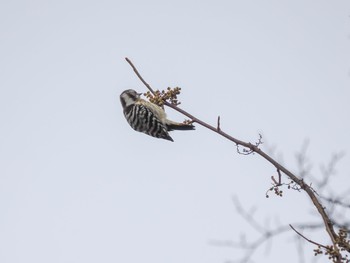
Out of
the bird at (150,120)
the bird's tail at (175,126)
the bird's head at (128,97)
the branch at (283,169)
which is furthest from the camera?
the bird's head at (128,97)

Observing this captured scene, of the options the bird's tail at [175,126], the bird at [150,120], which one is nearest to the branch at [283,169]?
the bird's tail at [175,126]

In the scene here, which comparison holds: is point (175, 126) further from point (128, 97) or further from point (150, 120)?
point (128, 97)

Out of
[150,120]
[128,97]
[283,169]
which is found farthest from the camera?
[128,97]

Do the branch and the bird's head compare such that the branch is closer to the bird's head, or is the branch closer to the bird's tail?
the bird's tail

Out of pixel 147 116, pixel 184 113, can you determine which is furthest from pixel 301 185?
pixel 147 116

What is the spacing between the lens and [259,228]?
4.78 metres

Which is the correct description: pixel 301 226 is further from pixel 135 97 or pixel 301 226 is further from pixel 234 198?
pixel 135 97

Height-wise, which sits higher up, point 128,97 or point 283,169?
point 128,97

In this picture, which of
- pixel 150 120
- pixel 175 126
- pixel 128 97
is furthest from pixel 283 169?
pixel 128 97

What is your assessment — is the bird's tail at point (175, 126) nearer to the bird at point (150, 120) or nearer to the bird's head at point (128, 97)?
the bird at point (150, 120)

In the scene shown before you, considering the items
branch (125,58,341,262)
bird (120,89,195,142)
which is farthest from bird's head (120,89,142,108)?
branch (125,58,341,262)

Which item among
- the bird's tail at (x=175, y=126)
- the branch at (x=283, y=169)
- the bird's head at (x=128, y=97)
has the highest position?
the bird's head at (x=128, y=97)

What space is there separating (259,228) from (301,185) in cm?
139

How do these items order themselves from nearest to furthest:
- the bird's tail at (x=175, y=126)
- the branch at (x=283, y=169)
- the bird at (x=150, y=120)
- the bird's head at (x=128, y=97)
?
1. the branch at (x=283, y=169)
2. the bird's tail at (x=175, y=126)
3. the bird at (x=150, y=120)
4. the bird's head at (x=128, y=97)
